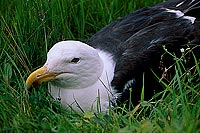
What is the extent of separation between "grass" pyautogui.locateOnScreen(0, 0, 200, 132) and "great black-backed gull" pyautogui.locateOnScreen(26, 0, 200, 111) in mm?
142

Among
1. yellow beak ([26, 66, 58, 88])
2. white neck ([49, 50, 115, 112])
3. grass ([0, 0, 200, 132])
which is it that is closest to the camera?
grass ([0, 0, 200, 132])

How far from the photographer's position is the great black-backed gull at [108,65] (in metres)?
3.94

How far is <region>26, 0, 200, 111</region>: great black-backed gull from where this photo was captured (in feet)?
12.9

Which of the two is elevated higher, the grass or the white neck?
the grass

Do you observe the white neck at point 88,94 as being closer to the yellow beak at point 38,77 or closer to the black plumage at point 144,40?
the black plumage at point 144,40

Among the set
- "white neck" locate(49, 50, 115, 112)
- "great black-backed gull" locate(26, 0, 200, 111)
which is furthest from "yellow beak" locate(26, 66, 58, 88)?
"white neck" locate(49, 50, 115, 112)

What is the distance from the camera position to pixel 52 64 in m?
3.89

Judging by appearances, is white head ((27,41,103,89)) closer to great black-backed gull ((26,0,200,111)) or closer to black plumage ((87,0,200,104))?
great black-backed gull ((26,0,200,111))

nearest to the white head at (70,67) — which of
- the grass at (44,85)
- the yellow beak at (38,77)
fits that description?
the yellow beak at (38,77)

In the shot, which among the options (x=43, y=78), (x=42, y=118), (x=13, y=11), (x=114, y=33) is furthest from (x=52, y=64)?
(x=13, y=11)

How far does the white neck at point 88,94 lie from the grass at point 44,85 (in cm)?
12

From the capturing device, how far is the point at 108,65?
420 cm

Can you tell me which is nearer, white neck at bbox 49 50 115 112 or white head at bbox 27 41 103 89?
white head at bbox 27 41 103 89

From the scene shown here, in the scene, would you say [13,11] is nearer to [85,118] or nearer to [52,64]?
[52,64]
